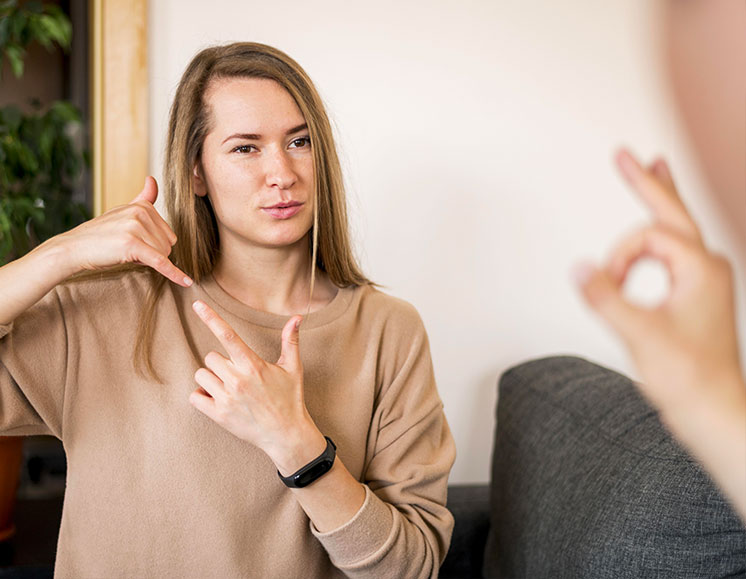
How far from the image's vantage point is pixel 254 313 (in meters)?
1.16

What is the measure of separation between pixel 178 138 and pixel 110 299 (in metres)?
0.25

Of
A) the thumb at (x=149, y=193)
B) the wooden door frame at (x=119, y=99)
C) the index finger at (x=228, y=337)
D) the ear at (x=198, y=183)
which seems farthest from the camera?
the wooden door frame at (x=119, y=99)

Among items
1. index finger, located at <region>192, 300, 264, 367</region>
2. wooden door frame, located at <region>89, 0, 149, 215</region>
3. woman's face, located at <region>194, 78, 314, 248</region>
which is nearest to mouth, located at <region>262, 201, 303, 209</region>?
woman's face, located at <region>194, 78, 314, 248</region>

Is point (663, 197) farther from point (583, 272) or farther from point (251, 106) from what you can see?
point (251, 106)

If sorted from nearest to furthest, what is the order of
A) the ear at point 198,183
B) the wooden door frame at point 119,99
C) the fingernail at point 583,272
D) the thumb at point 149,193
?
the fingernail at point 583,272 < the thumb at point 149,193 < the ear at point 198,183 < the wooden door frame at point 119,99

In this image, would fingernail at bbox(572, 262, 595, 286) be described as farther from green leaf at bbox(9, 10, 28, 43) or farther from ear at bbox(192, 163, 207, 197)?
green leaf at bbox(9, 10, 28, 43)

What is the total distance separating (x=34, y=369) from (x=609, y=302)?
94cm

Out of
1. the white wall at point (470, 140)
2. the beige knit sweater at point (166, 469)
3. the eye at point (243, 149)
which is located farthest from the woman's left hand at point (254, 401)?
the white wall at point (470, 140)

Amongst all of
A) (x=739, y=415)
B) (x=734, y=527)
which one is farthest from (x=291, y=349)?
(x=739, y=415)

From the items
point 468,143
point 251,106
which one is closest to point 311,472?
point 251,106

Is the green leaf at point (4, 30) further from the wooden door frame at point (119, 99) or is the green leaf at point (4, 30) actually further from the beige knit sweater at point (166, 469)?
the beige knit sweater at point (166, 469)

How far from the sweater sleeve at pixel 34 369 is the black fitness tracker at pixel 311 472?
344 millimetres

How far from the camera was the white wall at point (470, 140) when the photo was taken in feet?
4.97

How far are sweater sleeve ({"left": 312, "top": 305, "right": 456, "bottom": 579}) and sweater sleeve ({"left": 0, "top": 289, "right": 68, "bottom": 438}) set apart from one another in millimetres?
404
